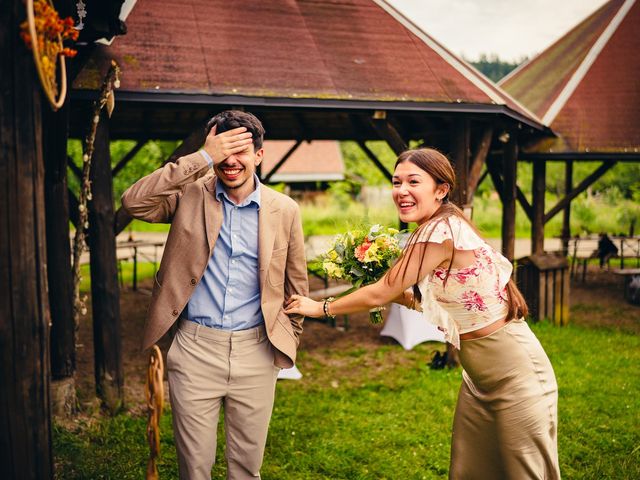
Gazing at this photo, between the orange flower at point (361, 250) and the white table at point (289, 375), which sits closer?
the orange flower at point (361, 250)

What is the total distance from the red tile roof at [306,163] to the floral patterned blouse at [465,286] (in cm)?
2551

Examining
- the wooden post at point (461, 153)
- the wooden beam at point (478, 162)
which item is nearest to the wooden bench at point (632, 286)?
the wooden beam at point (478, 162)

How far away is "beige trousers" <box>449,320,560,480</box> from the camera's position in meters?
2.95

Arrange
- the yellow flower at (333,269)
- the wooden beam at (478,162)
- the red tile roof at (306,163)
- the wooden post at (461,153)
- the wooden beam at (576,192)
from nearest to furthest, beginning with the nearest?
the yellow flower at (333,269) → the wooden post at (461,153) → the wooden beam at (478,162) → the wooden beam at (576,192) → the red tile roof at (306,163)

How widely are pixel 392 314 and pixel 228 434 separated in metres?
5.77

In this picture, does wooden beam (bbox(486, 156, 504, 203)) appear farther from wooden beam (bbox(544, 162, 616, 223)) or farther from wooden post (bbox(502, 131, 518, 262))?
wooden post (bbox(502, 131, 518, 262))

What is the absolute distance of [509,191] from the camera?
8875mm

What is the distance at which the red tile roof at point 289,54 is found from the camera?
587cm

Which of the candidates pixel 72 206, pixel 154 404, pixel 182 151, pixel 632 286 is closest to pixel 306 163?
pixel 632 286

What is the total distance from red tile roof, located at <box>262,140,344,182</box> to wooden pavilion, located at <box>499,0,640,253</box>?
17.4 metres

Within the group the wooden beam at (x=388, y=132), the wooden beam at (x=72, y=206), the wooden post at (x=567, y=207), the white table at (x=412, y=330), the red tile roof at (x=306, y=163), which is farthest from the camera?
the red tile roof at (x=306, y=163)

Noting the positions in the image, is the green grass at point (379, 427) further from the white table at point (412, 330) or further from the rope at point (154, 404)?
the rope at point (154, 404)

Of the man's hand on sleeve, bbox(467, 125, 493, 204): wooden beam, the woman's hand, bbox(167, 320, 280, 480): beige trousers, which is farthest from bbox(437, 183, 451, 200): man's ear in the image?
bbox(467, 125, 493, 204): wooden beam

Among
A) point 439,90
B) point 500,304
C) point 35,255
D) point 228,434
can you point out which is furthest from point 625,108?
point 35,255
